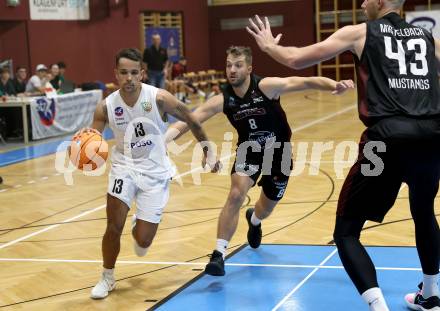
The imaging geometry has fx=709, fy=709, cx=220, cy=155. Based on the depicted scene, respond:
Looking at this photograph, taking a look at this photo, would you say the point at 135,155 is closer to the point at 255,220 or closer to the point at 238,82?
the point at 238,82

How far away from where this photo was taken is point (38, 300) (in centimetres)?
536

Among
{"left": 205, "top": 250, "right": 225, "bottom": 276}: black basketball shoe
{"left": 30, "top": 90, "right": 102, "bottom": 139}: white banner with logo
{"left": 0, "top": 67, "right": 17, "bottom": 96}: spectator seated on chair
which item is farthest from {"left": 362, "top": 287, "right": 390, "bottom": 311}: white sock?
{"left": 0, "top": 67, "right": 17, "bottom": 96}: spectator seated on chair

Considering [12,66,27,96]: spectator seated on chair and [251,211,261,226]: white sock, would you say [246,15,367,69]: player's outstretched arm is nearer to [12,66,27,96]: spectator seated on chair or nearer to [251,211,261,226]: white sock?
[251,211,261,226]: white sock

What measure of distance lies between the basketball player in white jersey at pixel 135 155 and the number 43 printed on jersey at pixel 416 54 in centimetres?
202

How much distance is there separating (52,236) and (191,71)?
798 inches

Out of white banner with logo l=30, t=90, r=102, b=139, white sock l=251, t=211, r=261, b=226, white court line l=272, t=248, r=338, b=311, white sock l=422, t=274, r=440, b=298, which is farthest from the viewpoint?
white banner with logo l=30, t=90, r=102, b=139

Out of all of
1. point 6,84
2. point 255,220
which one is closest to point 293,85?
point 255,220

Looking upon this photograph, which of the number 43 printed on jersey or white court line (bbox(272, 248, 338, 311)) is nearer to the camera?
the number 43 printed on jersey

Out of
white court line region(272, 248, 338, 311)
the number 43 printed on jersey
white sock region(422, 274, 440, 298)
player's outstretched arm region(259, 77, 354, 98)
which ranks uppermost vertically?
the number 43 printed on jersey

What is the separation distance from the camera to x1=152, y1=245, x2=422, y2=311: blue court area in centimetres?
499

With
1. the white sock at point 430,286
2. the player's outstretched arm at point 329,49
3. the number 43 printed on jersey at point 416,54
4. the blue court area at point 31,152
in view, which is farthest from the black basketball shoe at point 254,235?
the blue court area at point 31,152

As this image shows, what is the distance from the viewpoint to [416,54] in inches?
155

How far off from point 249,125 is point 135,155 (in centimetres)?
101

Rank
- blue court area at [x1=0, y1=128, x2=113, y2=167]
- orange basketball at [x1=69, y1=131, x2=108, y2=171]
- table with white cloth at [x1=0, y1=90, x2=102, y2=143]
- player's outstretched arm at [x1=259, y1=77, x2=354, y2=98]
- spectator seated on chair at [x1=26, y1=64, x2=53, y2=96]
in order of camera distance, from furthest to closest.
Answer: spectator seated on chair at [x1=26, y1=64, x2=53, y2=96] → table with white cloth at [x1=0, y1=90, x2=102, y2=143] → blue court area at [x1=0, y1=128, x2=113, y2=167] → player's outstretched arm at [x1=259, y1=77, x2=354, y2=98] → orange basketball at [x1=69, y1=131, x2=108, y2=171]
